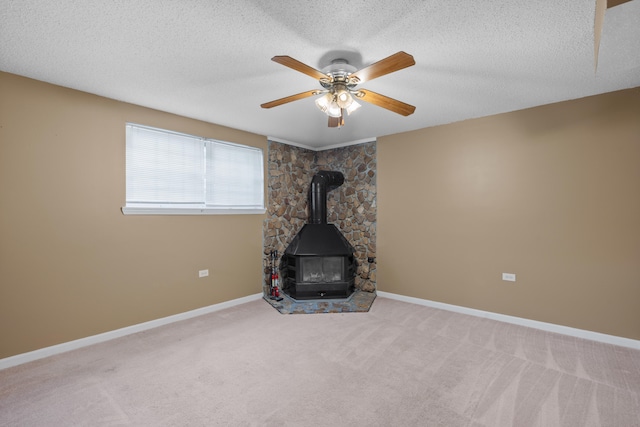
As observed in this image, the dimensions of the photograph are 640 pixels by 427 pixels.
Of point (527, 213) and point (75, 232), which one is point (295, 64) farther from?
point (527, 213)

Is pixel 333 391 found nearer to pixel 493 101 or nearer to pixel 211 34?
pixel 211 34

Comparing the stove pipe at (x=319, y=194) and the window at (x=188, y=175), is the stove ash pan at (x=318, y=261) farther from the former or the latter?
the window at (x=188, y=175)

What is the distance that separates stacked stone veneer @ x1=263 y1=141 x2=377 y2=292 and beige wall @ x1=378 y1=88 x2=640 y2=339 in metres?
0.32

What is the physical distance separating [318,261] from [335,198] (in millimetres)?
1254

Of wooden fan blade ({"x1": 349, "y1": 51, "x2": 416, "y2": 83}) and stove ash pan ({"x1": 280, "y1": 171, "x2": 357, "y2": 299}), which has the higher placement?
wooden fan blade ({"x1": 349, "y1": 51, "x2": 416, "y2": 83})

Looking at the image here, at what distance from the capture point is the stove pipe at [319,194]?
4.88m

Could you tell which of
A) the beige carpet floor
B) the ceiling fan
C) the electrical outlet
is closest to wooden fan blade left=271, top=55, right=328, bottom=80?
the ceiling fan

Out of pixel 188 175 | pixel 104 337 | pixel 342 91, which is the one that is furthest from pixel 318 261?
pixel 342 91

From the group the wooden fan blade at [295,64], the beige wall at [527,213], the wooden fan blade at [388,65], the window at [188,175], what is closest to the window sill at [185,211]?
the window at [188,175]

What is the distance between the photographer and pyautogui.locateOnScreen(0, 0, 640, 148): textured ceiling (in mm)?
1739

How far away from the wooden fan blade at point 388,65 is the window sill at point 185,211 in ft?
8.61

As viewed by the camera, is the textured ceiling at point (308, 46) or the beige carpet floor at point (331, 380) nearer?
the textured ceiling at point (308, 46)

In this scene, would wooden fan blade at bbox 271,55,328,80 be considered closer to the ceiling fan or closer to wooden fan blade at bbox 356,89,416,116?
the ceiling fan

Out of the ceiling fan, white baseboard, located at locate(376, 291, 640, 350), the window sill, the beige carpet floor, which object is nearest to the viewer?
the beige carpet floor
